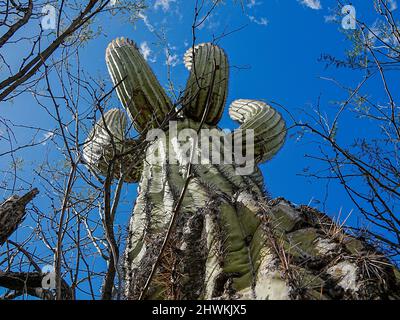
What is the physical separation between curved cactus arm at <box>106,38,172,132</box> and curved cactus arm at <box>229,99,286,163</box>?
0.90 metres

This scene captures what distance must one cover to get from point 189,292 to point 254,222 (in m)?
0.55

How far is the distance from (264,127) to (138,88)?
54.1 inches

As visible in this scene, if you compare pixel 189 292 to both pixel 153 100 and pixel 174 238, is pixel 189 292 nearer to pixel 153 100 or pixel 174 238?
pixel 174 238

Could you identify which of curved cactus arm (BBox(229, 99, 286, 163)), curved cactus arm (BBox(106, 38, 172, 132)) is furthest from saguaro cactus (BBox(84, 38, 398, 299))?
curved cactus arm (BBox(229, 99, 286, 163))

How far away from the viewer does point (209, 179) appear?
417 centimetres

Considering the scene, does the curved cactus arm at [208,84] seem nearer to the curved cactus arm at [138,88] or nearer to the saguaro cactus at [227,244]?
the curved cactus arm at [138,88]

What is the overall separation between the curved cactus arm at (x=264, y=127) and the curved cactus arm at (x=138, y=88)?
0.90 m

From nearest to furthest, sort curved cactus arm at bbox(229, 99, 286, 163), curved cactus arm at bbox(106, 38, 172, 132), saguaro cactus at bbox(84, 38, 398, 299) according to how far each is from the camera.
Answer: saguaro cactus at bbox(84, 38, 398, 299) < curved cactus arm at bbox(106, 38, 172, 132) < curved cactus arm at bbox(229, 99, 286, 163)

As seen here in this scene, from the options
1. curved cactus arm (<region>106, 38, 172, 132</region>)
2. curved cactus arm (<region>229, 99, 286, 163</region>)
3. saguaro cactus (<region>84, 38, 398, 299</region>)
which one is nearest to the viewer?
saguaro cactus (<region>84, 38, 398, 299</region>)

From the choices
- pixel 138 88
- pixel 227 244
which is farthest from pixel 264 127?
pixel 227 244

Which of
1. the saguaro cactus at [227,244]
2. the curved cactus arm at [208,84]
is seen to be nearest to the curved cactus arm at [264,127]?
the curved cactus arm at [208,84]

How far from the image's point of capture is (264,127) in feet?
18.1

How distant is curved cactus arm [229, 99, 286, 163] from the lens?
17.9ft

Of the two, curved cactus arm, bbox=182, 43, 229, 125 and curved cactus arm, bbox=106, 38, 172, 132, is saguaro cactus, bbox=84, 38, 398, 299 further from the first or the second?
curved cactus arm, bbox=182, 43, 229, 125
